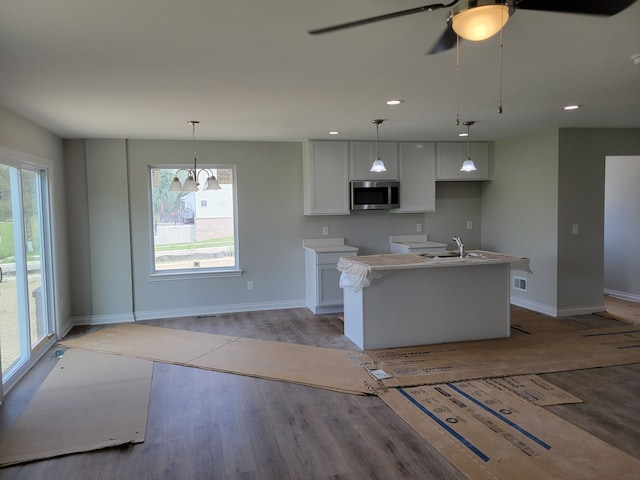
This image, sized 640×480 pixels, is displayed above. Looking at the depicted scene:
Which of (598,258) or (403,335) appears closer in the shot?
(403,335)

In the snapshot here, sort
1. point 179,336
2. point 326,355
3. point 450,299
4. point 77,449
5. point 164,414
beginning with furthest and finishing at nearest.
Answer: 1. point 179,336
2. point 450,299
3. point 326,355
4. point 164,414
5. point 77,449

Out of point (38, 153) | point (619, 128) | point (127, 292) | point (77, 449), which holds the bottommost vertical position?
point (77, 449)

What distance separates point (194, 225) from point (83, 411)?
323 cm

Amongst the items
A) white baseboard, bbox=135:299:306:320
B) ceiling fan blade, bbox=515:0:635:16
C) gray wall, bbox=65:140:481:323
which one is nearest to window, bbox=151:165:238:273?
gray wall, bbox=65:140:481:323

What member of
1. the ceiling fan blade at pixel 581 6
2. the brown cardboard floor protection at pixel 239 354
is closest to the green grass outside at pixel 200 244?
the brown cardboard floor protection at pixel 239 354

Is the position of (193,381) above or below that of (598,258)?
below

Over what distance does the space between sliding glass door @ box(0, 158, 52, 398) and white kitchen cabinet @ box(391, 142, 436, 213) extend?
4322 millimetres

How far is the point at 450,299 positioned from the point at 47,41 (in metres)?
3.92

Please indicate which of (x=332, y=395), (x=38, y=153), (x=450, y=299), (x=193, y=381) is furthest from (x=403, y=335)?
(x=38, y=153)

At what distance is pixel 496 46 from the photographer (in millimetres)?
2627

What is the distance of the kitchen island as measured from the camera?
14.9 ft

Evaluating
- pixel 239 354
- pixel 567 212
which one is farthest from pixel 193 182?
pixel 567 212

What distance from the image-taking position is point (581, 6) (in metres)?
1.65

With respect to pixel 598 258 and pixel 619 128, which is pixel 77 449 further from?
pixel 619 128
